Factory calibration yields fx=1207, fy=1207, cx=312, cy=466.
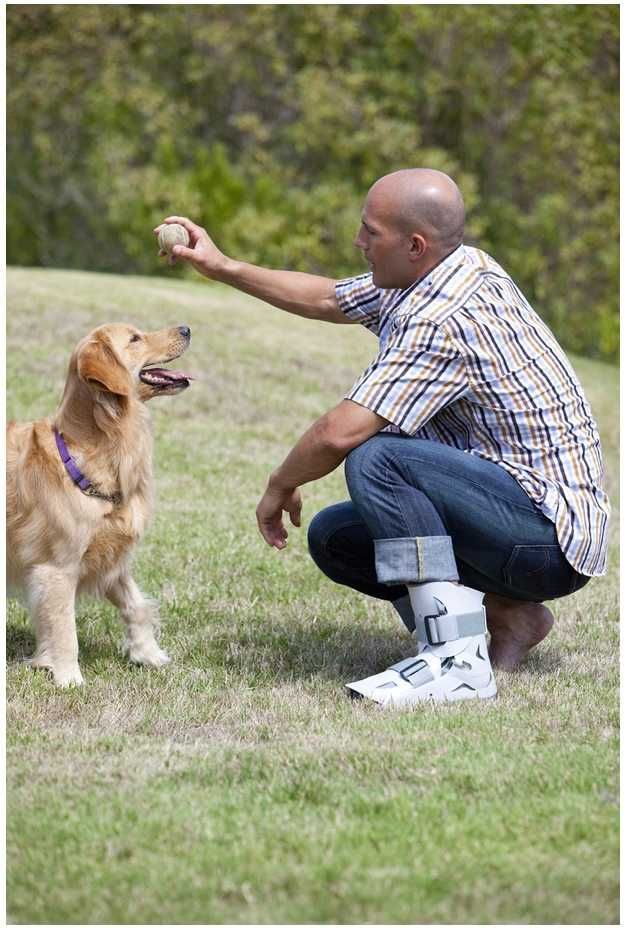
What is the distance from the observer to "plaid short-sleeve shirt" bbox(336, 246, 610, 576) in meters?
3.85

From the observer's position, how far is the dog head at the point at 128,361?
14.0 ft

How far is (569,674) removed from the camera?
4434 mm

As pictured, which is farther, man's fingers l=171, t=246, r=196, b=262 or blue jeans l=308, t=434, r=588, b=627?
man's fingers l=171, t=246, r=196, b=262

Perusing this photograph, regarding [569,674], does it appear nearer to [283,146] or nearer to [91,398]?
[91,398]

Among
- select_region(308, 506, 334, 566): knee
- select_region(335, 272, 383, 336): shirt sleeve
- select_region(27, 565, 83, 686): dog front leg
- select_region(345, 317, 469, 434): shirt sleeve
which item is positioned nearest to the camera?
select_region(345, 317, 469, 434): shirt sleeve

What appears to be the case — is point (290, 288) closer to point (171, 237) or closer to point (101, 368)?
point (171, 237)

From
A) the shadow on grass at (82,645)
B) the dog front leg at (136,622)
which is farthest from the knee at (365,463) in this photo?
the shadow on grass at (82,645)

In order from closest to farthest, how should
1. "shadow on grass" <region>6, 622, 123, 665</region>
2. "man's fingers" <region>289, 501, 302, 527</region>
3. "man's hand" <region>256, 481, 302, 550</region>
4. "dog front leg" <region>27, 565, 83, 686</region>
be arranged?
"man's hand" <region>256, 481, 302, 550</region> < "man's fingers" <region>289, 501, 302, 527</region> < "dog front leg" <region>27, 565, 83, 686</region> < "shadow on grass" <region>6, 622, 123, 665</region>

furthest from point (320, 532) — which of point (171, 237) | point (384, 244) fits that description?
point (171, 237)

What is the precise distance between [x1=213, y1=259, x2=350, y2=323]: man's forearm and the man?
21.7 inches

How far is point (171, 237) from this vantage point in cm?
456

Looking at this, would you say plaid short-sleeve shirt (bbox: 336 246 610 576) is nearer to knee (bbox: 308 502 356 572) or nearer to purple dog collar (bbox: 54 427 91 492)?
knee (bbox: 308 502 356 572)

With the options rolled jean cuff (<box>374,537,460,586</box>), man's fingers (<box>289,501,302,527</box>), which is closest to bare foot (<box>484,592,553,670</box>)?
rolled jean cuff (<box>374,537,460,586</box>)

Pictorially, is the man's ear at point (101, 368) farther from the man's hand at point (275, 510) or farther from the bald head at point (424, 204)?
the bald head at point (424, 204)
